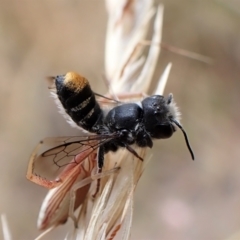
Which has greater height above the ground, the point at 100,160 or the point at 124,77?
the point at 124,77

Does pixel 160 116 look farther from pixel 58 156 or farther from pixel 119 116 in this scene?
pixel 58 156

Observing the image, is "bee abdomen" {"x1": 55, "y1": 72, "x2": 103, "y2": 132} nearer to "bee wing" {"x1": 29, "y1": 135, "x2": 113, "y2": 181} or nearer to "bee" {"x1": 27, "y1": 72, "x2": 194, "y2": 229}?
"bee" {"x1": 27, "y1": 72, "x2": 194, "y2": 229}

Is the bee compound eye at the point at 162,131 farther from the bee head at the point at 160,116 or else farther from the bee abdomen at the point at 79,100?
the bee abdomen at the point at 79,100

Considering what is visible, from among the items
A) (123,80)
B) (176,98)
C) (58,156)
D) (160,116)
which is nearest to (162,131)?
(160,116)

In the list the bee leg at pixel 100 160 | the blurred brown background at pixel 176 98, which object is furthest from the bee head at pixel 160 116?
the blurred brown background at pixel 176 98

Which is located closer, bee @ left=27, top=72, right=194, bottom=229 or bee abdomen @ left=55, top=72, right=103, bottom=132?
bee @ left=27, top=72, right=194, bottom=229

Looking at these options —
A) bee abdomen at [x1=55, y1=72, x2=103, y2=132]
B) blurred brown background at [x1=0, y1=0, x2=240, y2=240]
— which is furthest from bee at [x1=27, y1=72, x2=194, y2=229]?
blurred brown background at [x1=0, y1=0, x2=240, y2=240]

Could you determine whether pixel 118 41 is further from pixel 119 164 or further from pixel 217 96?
pixel 217 96
